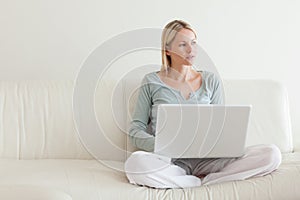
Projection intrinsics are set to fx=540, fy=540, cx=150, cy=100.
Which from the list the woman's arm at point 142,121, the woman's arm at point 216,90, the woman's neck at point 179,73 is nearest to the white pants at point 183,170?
the woman's arm at point 142,121

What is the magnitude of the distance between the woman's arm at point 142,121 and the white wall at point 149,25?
0.54m

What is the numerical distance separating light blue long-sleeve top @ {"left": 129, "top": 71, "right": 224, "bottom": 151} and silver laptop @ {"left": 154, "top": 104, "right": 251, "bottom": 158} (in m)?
0.31

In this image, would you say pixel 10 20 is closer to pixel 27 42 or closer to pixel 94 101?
pixel 27 42

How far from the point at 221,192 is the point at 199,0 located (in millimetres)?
1378

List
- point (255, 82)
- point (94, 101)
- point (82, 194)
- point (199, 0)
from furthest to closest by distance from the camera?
point (199, 0)
point (255, 82)
point (94, 101)
point (82, 194)

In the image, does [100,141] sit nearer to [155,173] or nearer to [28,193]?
[155,173]

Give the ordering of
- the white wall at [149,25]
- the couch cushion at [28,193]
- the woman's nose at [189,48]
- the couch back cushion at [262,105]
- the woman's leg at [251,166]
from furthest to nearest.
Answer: the white wall at [149,25] < the couch back cushion at [262,105] < the woman's nose at [189,48] < the woman's leg at [251,166] < the couch cushion at [28,193]

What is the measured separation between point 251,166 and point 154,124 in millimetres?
529

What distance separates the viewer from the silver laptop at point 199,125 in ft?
6.72

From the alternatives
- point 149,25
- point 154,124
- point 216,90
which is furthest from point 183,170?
point 149,25

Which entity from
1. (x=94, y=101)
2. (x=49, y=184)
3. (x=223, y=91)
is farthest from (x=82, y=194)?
(x=223, y=91)

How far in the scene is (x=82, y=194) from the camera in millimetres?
1959

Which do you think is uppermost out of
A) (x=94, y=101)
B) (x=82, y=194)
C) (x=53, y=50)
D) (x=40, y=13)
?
(x=40, y=13)

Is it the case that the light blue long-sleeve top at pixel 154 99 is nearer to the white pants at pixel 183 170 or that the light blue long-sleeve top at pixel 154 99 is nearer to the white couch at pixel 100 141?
the white couch at pixel 100 141
